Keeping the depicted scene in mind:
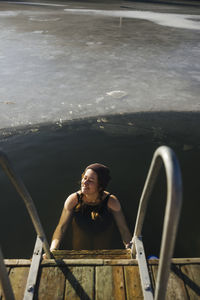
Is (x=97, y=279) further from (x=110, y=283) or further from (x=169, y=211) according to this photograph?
(x=169, y=211)

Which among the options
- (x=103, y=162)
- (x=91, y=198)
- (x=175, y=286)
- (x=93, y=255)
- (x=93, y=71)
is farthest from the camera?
(x=93, y=71)

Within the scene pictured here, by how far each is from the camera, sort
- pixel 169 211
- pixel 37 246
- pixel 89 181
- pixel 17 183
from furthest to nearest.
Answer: pixel 89 181 < pixel 37 246 < pixel 17 183 < pixel 169 211

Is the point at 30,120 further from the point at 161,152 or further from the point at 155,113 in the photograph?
the point at 161,152

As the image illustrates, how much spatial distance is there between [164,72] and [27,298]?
6763mm

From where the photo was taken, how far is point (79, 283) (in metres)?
2.12

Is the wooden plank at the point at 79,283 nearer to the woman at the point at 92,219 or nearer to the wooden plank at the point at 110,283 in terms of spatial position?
the wooden plank at the point at 110,283

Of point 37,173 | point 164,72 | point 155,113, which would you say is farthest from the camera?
point 164,72

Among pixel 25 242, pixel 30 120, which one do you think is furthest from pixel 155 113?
pixel 25 242

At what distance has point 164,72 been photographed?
7.28m

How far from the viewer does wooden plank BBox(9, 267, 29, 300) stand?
6.72ft

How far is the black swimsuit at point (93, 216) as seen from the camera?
323 centimetres

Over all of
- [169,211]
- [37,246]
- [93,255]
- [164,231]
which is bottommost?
[93,255]

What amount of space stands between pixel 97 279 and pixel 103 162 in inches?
108

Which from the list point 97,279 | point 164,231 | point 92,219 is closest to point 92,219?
point 92,219
